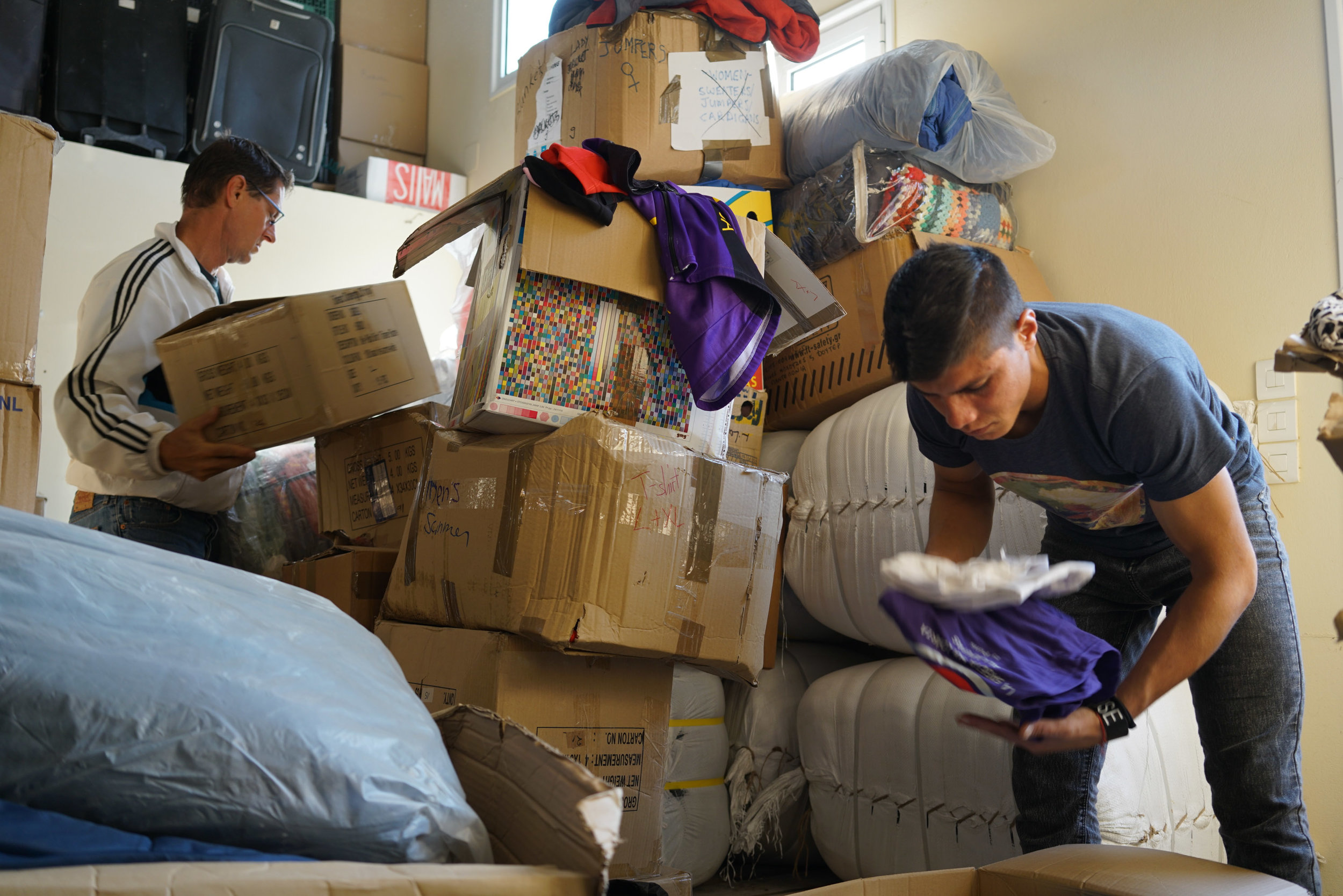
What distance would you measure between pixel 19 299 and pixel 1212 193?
208cm

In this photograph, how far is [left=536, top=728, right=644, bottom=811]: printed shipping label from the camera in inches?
57.8

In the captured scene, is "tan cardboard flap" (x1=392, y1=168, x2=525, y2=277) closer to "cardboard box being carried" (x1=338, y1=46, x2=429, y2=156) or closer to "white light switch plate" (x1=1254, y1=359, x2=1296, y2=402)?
"white light switch plate" (x1=1254, y1=359, x2=1296, y2=402)

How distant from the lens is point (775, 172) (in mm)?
2414

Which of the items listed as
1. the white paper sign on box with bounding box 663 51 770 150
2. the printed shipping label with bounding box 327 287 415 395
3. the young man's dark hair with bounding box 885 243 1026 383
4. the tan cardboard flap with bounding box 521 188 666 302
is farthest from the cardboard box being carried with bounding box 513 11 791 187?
the young man's dark hair with bounding box 885 243 1026 383

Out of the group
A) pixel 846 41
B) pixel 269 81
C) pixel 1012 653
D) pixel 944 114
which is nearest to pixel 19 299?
pixel 1012 653

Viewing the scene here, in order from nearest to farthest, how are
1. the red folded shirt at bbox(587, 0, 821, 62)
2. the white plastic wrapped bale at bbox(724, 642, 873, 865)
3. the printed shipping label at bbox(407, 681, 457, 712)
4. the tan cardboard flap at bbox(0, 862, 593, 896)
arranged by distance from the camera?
the tan cardboard flap at bbox(0, 862, 593, 896) → the printed shipping label at bbox(407, 681, 457, 712) → the white plastic wrapped bale at bbox(724, 642, 873, 865) → the red folded shirt at bbox(587, 0, 821, 62)

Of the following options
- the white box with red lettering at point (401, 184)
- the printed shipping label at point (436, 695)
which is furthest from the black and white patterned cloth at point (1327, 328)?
the white box with red lettering at point (401, 184)

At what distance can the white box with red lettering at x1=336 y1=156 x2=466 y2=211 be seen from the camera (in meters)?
4.26

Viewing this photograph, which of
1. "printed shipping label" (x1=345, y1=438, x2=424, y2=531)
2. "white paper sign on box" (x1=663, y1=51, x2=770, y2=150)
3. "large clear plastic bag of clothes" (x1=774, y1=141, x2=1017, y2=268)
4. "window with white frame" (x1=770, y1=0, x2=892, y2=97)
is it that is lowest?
"printed shipping label" (x1=345, y1=438, x2=424, y2=531)

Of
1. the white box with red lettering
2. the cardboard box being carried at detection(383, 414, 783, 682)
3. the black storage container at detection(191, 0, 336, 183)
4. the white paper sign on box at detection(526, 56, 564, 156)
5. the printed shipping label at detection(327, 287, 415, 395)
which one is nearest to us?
the cardboard box being carried at detection(383, 414, 783, 682)

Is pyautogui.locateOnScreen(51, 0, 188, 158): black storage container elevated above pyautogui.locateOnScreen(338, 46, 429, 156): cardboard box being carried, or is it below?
below

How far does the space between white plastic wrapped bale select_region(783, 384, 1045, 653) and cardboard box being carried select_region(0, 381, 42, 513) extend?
1.32 meters

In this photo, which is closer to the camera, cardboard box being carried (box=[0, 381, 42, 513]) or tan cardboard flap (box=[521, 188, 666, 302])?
cardboard box being carried (box=[0, 381, 42, 513])

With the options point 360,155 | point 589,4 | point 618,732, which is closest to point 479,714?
point 618,732
